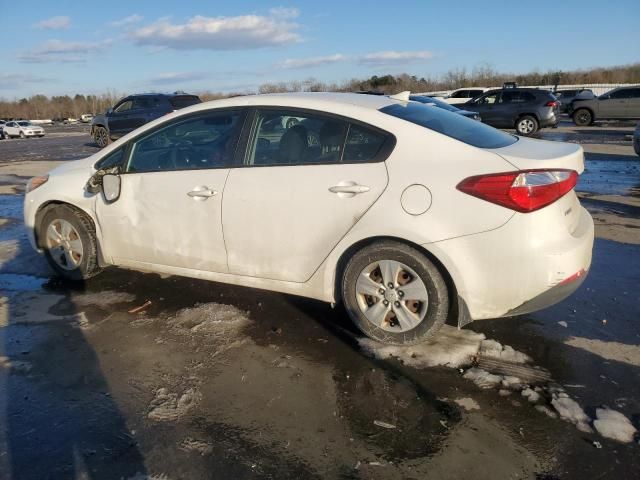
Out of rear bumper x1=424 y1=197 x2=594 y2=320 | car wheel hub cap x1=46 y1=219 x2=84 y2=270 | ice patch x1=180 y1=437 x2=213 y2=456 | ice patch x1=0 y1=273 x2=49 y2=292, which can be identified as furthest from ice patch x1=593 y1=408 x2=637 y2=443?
ice patch x1=0 y1=273 x2=49 y2=292

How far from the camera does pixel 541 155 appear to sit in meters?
3.26

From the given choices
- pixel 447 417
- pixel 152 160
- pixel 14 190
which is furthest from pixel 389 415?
pixel 14 190

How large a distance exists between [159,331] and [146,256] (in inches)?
30.2

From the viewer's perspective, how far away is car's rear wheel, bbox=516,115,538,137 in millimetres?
19984

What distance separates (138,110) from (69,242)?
51.9 feet

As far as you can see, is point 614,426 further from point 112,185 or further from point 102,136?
point 102,136

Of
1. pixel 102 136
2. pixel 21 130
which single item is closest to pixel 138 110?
pixel 102 136

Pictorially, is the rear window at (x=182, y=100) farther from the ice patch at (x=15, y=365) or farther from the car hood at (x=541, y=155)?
the car hood at (x=541, y=155)

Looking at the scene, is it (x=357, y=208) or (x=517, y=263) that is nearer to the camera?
(x=517, y=263)

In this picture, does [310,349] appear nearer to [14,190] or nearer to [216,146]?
[216,146]

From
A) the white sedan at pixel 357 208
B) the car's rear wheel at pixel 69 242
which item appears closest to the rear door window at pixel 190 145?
the white sedan at pixel 357 208

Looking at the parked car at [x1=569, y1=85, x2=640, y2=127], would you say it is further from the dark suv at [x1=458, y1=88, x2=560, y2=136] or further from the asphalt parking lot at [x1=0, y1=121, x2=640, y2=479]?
the asphalt parking lot at [x1=0, y1=121, x2=640, y2=479]

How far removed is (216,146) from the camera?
399 cm

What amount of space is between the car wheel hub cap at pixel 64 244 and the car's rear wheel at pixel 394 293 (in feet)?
8.70
